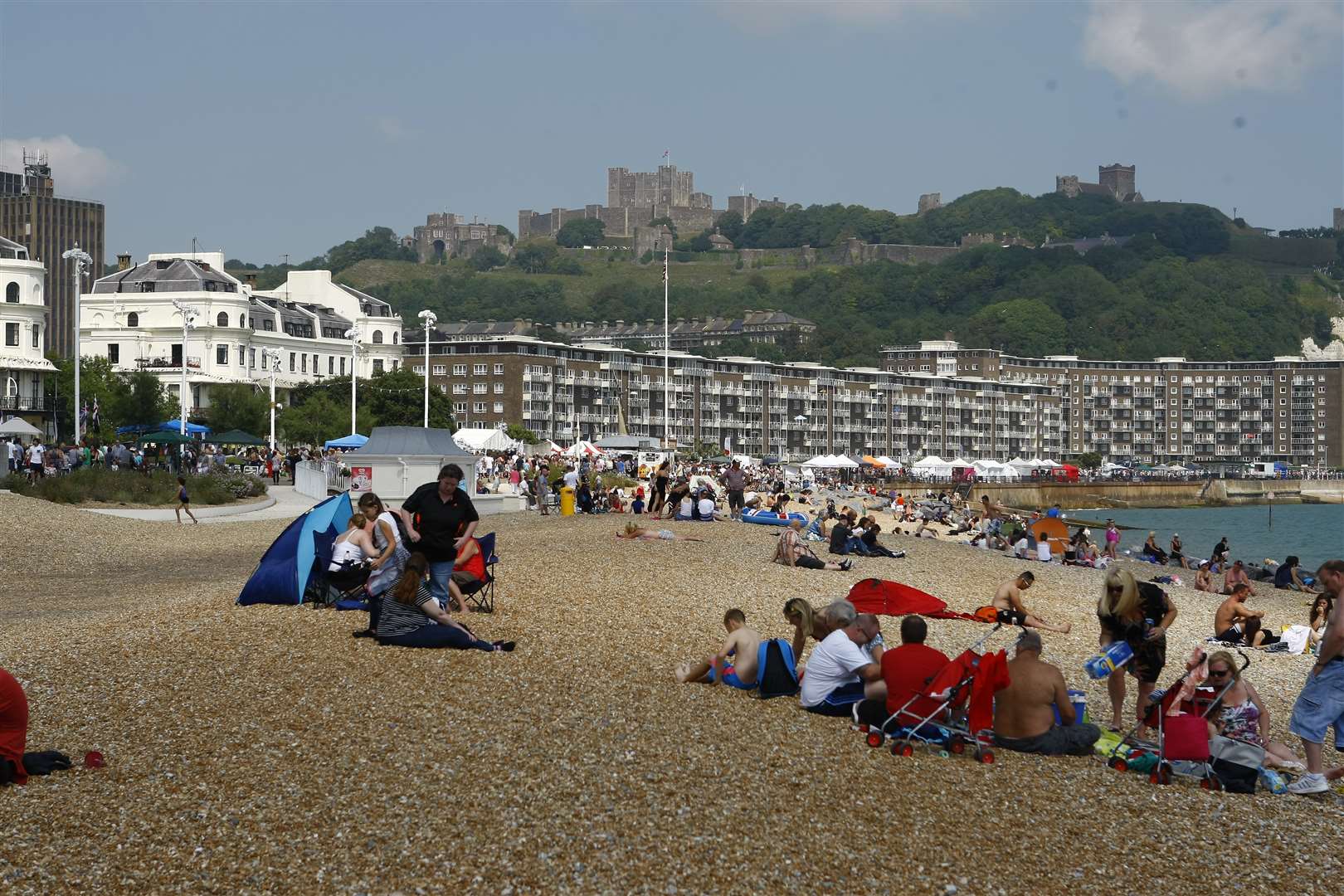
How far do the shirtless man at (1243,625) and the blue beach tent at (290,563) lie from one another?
37.2 ft

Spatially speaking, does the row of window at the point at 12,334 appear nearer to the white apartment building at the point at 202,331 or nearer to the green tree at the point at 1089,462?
the white apartment building at the point at 202,331

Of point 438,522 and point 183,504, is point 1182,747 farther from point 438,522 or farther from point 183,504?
point 183,504

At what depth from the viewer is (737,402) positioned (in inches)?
5581

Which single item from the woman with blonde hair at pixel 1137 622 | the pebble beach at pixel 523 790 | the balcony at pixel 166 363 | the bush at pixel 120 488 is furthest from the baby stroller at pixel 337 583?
the balcony at pixel 166 363

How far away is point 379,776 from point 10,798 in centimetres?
200

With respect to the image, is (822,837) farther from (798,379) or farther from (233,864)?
(798,379)

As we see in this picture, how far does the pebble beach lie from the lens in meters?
7.38

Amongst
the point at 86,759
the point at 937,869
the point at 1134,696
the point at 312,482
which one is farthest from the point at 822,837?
the point at 312,482

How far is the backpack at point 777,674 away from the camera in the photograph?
37.7 ft

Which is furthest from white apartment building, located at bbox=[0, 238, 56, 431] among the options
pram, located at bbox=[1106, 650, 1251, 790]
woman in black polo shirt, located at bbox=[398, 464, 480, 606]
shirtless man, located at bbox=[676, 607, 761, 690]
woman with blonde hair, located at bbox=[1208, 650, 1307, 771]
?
woman with blonde hair, located at bbox=[1208, 650, 1307, 771]

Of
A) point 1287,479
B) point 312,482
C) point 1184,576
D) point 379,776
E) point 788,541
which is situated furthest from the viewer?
point 1287,479

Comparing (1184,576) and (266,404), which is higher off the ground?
(266,404)

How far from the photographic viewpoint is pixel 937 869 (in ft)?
25.2

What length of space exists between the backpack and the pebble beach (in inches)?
7.0
